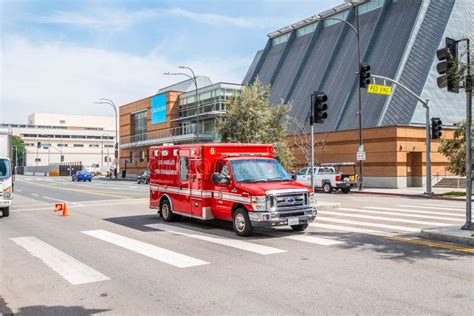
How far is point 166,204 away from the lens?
15.0m

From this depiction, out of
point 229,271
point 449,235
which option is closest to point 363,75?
point 449,235

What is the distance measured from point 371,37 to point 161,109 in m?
32.9

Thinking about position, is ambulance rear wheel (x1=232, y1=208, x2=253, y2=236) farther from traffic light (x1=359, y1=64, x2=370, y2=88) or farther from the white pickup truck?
the white pickup truck

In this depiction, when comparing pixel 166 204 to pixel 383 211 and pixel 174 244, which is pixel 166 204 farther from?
pixel 383 211

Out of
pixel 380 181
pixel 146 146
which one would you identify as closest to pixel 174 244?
pixel 380 181

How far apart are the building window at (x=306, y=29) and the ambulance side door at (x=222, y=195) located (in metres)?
44.3

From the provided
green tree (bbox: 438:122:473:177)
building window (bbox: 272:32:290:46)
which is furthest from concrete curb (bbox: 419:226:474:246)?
building window (bbox: 272:32:290:46)

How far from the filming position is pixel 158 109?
67.2 metres

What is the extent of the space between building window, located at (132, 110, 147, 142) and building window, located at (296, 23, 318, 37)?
28.4 meters

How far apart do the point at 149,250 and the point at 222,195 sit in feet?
10.0

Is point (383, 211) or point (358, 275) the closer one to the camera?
point (358, 275)

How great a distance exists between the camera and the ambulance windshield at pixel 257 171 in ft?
40.1

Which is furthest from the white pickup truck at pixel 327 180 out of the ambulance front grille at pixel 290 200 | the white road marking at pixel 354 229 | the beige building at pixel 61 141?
the beige building at pixel 61 141

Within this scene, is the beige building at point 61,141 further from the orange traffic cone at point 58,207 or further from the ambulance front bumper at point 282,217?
the ambulance front bumper at point 282,217
